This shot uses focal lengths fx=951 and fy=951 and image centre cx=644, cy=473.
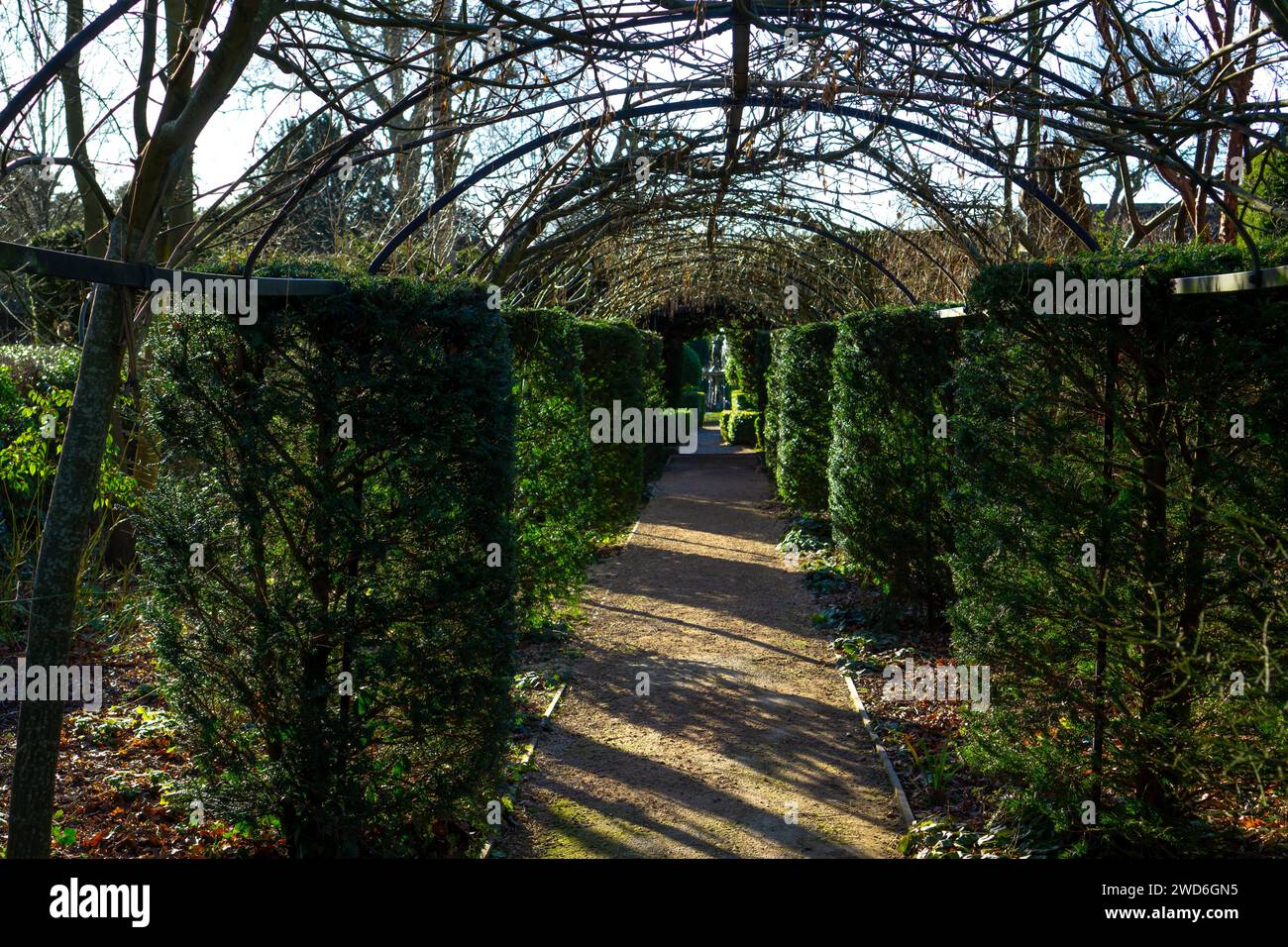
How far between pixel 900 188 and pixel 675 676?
15.8 feet

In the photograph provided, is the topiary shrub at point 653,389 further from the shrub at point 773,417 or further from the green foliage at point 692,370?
the green foliage at point 692,370

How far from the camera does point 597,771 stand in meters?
6.02

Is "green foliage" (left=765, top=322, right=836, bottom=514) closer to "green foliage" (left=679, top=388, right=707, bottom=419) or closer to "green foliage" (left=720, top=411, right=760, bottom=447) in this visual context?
"green foliage" (left=720, top=411, right=760, bottom=447)

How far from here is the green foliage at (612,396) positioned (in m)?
12.0

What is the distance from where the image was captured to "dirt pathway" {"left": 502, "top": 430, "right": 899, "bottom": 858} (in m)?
5.11

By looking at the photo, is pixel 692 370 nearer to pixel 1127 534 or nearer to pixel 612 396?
pixel 612 396

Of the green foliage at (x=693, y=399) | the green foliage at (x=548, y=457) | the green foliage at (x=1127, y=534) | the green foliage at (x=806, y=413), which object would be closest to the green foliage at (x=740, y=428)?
the green foliage at (x=693, y=399)

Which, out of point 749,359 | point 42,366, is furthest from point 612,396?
point 749,359

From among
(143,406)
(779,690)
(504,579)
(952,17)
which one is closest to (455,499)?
(504,579)

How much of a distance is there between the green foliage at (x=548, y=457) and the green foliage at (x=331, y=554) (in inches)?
120

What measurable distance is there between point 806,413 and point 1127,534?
988 centimetres

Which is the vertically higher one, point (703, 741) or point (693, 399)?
point (693, 399)

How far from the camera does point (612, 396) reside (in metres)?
12.9
